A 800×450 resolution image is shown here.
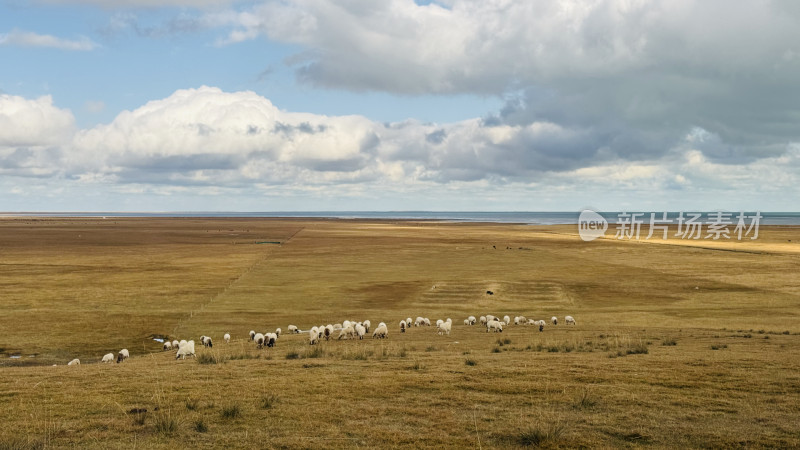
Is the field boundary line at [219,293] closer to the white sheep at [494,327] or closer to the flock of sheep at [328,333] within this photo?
the flock of sheep at [328,333]

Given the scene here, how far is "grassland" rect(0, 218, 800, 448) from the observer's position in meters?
10.8

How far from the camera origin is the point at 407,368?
17.2 m

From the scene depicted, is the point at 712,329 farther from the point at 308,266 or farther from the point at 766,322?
the point at 308,266

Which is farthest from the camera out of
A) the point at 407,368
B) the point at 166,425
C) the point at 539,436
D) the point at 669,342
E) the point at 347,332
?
the point at 347,332

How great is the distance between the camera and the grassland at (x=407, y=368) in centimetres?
1077

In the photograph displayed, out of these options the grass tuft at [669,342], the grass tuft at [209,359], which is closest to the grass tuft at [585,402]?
the grass tuft at [669,342]

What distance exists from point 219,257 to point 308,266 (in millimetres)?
19098

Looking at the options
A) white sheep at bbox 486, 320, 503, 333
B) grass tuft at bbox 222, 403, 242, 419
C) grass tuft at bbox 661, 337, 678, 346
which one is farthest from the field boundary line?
grass tuft at bbox 661, 337, 678, 346

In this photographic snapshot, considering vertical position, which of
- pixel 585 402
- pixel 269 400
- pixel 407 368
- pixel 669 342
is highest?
pixel 585 402

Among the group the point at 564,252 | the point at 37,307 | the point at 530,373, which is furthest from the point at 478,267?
the point at 530,373

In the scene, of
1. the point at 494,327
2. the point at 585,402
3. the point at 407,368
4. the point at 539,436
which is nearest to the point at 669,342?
the point at 494,327

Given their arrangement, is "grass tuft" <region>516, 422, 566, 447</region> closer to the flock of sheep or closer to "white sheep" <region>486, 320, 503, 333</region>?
the flock of sheep

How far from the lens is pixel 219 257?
81500 mm

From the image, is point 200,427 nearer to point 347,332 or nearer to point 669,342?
point 347,332
